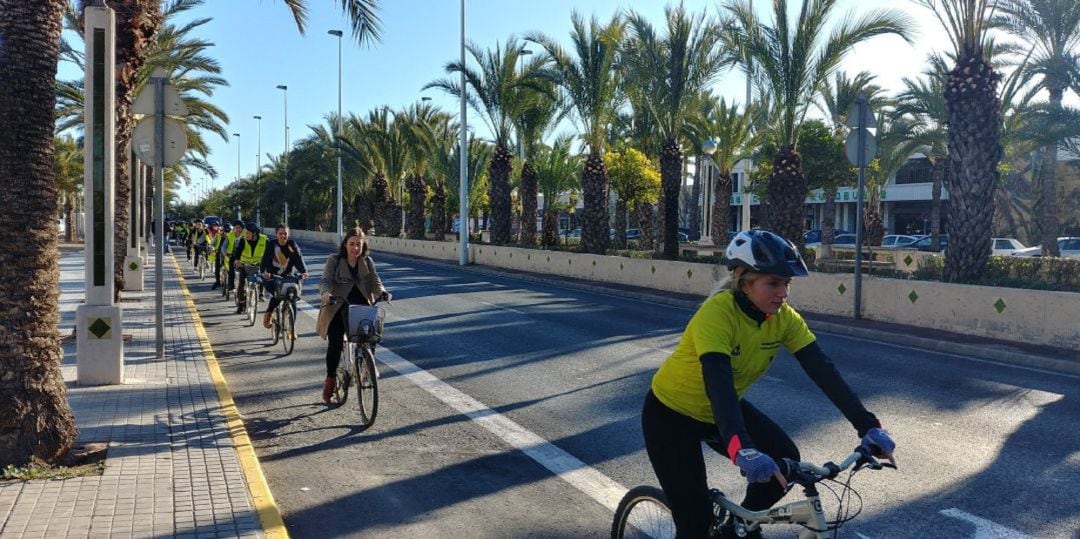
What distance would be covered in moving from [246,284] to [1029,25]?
22549 mm

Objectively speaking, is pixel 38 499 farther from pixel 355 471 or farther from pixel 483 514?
pixel 483 514

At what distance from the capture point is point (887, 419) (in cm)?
768

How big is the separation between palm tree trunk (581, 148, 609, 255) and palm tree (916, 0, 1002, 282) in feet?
43.7

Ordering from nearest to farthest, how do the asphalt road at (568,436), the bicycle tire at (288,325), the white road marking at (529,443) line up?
the asphalt road at (568,436), the white road marking at (529,443), the bicycle tire at (288,325)

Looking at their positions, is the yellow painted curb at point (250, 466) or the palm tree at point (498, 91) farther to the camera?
the palm tree at point (498, 91)

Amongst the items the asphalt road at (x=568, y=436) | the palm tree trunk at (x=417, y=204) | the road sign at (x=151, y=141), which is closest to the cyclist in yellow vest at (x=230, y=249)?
the asphalt road at (x=568, y=436)

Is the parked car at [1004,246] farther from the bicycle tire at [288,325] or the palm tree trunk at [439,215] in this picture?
the bicycle tire at [288,325]

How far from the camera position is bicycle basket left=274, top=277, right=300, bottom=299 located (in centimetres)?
1147

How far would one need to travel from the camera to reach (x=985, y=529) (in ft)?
16.0

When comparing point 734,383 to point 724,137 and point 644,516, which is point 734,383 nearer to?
point 644,516

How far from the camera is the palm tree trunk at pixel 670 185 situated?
84.4 ft

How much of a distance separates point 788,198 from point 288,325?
12.8 metres

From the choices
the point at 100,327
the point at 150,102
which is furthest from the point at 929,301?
the point at 100,327

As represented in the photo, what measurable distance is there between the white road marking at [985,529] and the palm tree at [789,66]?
50.2 feet
